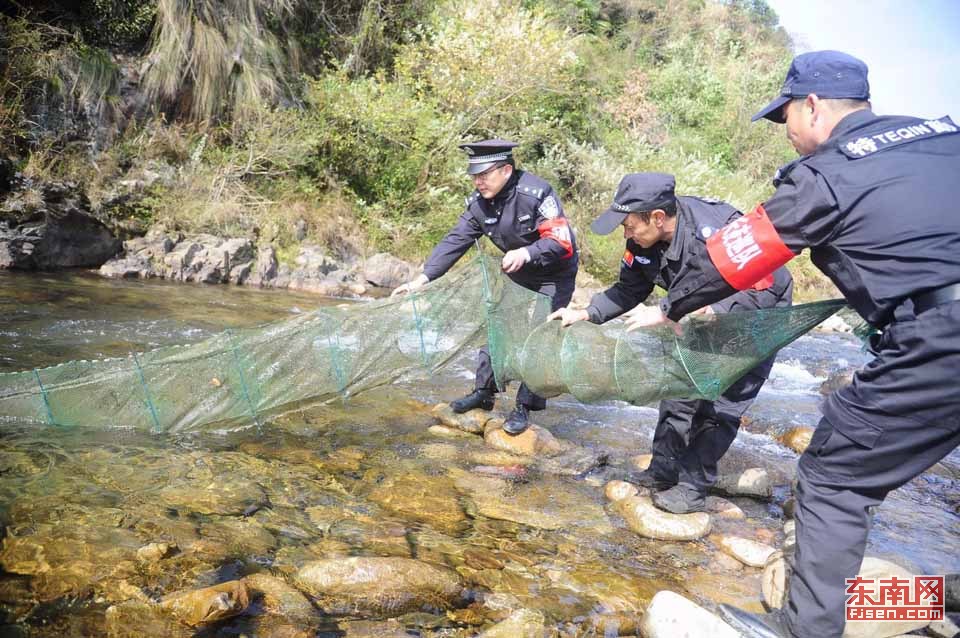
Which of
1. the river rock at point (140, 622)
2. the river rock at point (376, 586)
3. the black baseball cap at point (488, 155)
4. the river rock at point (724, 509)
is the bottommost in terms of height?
the river rock at point (724, 509)

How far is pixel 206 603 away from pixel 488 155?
125 inches

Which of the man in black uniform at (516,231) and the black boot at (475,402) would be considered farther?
the black boot at (475,402)

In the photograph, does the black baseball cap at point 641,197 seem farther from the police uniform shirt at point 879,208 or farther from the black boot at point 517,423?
the black boot at point 517,423

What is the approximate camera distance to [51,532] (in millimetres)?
2924

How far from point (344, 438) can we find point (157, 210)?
8.88 meters

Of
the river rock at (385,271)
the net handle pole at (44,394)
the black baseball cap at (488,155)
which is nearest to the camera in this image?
the net handle pole at (44,394)

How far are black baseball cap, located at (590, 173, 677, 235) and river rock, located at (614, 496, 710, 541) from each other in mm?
1565

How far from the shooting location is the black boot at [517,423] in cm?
470

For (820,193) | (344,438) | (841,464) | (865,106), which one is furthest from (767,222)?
(344,438)

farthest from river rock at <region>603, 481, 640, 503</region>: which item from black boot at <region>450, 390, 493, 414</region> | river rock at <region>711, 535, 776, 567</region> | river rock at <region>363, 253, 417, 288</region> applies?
river rock at <region>363, 253, 417, 288</region>

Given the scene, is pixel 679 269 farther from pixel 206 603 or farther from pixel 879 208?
pixel 206 603

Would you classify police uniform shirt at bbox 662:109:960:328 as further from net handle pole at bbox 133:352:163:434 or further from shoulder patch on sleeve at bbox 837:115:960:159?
net handle pole at bbox 133:352:163:434

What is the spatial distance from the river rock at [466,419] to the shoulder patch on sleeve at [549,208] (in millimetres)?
1600

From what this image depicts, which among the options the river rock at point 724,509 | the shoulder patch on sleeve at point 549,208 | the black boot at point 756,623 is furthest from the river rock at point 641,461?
the black boot at point 756,623
